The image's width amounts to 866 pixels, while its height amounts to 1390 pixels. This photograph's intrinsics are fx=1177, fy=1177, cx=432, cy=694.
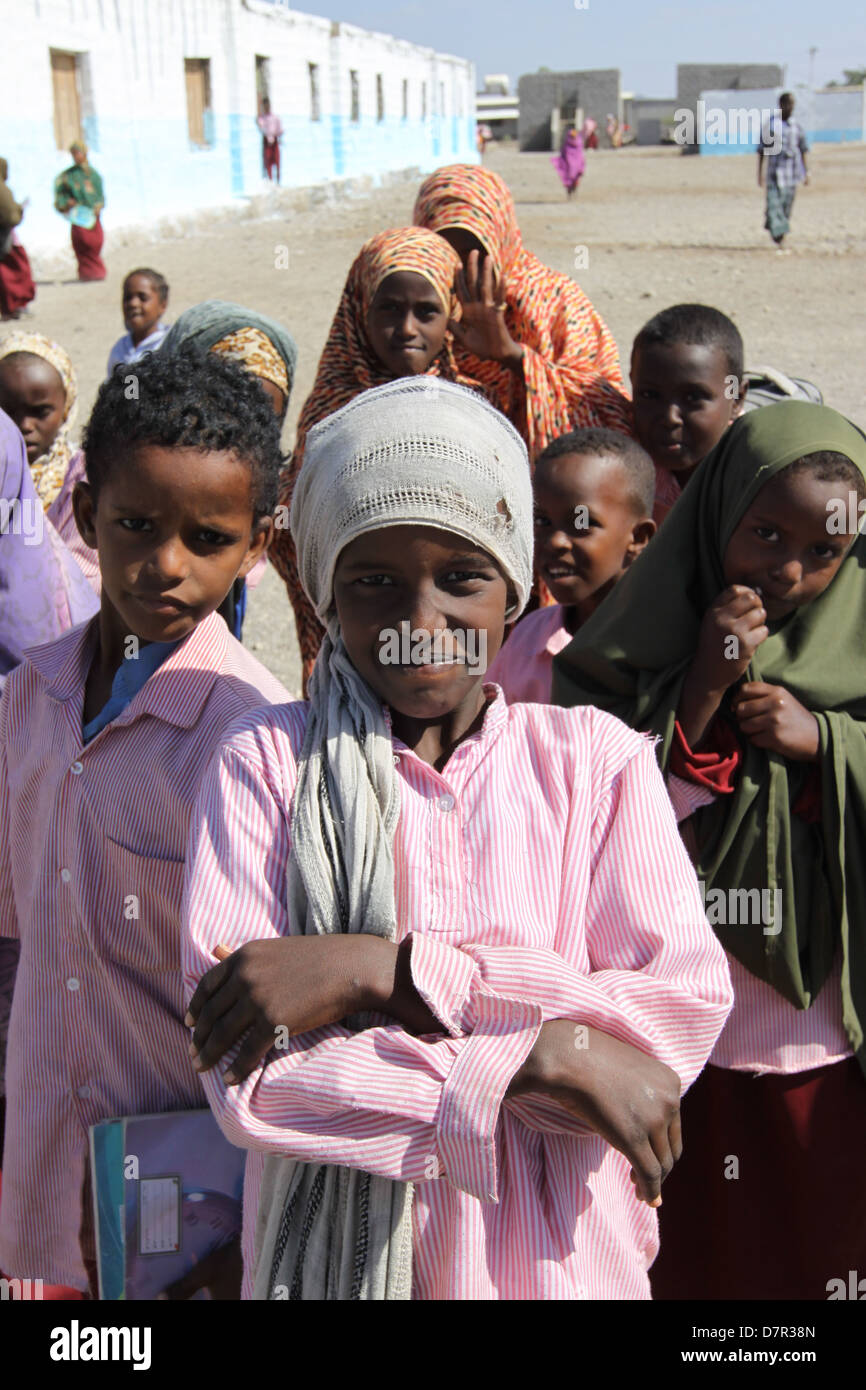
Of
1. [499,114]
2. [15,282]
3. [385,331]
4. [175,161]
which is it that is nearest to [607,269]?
[15,282]

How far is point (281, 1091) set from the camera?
1.25m

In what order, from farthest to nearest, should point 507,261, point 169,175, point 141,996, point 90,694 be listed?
point 169,175 < point 507,261 < point 90,694 < point 141,996

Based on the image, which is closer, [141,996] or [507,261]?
[141,996]

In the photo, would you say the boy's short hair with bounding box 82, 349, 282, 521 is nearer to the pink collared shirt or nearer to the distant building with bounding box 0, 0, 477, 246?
the pink collared shirt

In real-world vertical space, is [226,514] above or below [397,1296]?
above

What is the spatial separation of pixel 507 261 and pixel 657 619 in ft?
7.03

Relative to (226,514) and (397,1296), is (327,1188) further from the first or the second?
(226,514)

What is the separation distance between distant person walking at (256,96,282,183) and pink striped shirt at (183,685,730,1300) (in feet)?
96.5

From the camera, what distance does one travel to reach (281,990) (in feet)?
4.09

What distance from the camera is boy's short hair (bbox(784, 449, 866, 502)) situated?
190 centimetres

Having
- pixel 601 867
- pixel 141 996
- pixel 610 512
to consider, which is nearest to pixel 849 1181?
pixel 601 867

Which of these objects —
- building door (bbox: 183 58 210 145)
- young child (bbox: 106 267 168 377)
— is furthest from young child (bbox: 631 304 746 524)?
building door (bbox: 183 58 210 145)

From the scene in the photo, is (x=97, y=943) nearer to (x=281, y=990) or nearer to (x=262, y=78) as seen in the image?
(x=281, y=990)

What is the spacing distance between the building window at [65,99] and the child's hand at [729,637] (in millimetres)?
21250
